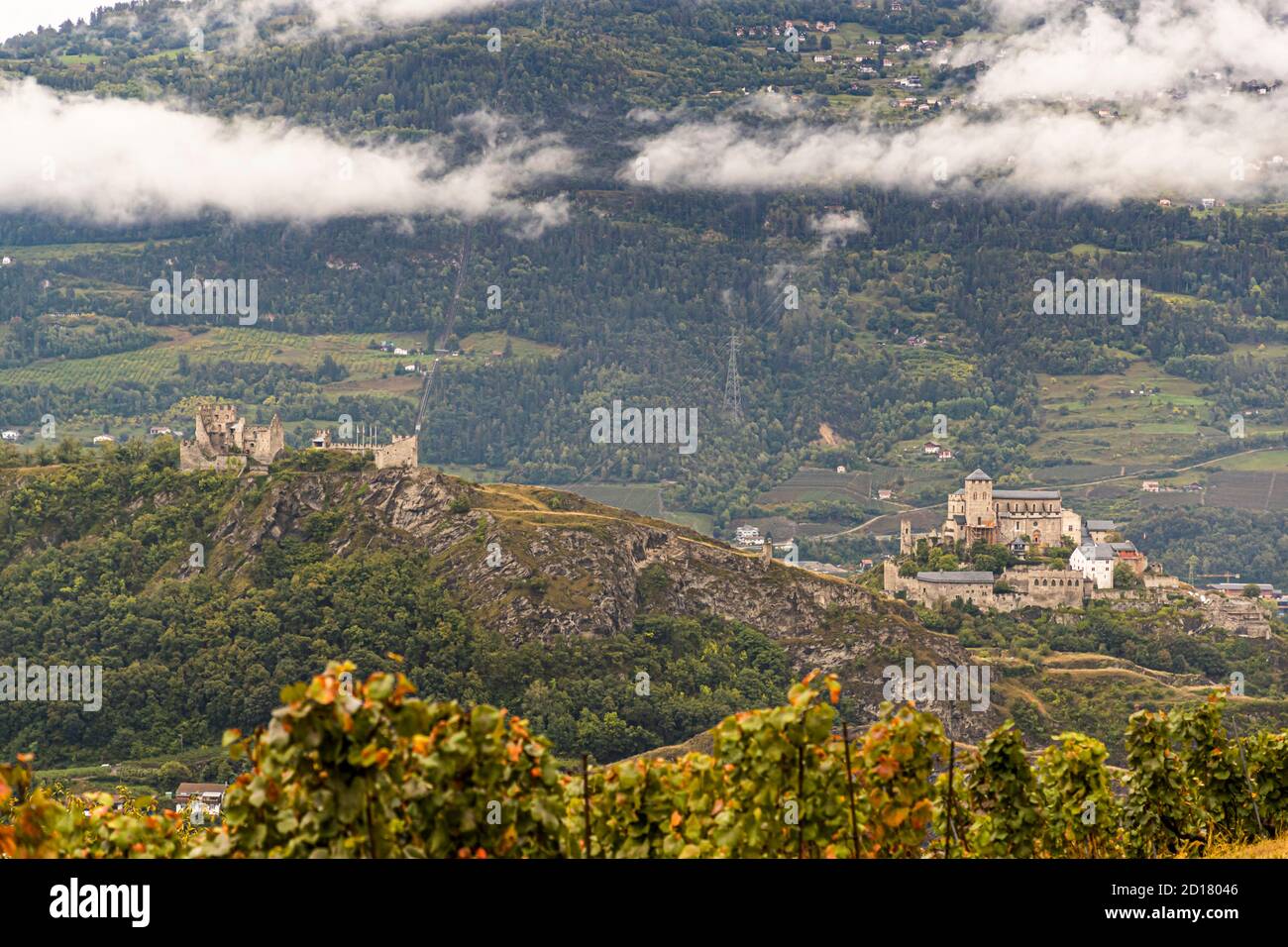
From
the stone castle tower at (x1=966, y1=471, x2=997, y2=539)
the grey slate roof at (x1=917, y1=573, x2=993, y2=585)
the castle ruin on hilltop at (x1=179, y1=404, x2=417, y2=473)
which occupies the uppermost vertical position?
the castle ruin on hilltop at (x1=179, y1=404, x2=417, y2=473)

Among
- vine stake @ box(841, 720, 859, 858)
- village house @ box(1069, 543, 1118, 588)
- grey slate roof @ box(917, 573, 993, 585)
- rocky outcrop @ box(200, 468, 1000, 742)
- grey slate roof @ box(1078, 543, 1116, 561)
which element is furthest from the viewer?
grey slate roof @ box(1078, 543, 1116, 561)

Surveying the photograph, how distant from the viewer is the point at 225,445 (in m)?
101

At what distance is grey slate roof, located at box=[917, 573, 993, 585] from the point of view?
351ft

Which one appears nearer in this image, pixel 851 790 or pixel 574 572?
pixel 851 790

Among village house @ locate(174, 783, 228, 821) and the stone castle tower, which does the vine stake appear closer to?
village house @ locate(174, 783, 228, 821)

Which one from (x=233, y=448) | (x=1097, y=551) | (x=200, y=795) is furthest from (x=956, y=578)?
(x=200, y=795)

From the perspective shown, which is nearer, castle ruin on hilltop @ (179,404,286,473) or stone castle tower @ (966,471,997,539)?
castle ruin on hilltop @ (179,404,286,473)

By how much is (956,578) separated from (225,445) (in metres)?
36.4

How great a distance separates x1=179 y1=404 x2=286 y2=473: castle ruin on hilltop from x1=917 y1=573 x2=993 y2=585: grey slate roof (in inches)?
1281

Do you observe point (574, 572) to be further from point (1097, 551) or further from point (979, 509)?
point (1097, 551)

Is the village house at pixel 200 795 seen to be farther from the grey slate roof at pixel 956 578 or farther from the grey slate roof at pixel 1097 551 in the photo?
the grey slate roof at pixel 1097 551

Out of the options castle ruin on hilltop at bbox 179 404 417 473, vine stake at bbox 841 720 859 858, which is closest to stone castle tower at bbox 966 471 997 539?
castle ruin on hilltop at bbox 179 404 417 473
